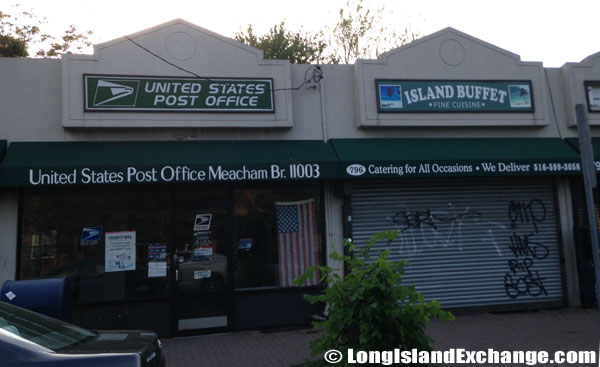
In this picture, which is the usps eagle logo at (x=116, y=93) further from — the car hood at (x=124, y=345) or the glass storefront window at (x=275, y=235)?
the car hood at (x=124, y=345)

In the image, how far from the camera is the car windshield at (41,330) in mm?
3174

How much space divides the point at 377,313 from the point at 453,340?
3101 millimetres

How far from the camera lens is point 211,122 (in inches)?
324

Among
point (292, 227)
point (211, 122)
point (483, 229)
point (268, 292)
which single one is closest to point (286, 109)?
point (211, 122)

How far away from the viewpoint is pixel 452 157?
857 centimetres

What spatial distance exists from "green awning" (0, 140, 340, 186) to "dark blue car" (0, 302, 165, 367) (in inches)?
152

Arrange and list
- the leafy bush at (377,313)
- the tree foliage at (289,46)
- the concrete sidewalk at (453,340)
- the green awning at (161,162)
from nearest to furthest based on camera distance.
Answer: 1. the leafy bush at (377,313)
2. the concrete sidewalk at (453,340)
3. the green awning at (161,162)
4. the tree foliage at (289,46)

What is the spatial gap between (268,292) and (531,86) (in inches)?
278

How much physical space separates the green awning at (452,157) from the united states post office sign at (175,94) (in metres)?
1.83

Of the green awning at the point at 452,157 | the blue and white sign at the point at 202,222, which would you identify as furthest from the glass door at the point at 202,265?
the green awning at the point at 452,157

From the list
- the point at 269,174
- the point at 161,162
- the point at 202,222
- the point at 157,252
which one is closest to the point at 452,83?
the point at 269,174

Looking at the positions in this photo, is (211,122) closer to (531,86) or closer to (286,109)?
(286,109)

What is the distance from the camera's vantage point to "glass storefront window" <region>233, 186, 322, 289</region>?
8344mm

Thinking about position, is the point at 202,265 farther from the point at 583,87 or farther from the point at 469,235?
the point at 583,87
